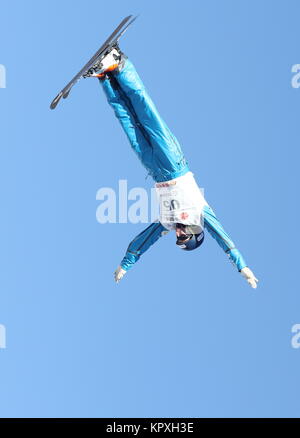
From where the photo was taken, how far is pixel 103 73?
8328mm

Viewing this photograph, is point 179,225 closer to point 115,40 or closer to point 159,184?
point 159,184

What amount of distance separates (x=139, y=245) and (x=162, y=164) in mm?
1094

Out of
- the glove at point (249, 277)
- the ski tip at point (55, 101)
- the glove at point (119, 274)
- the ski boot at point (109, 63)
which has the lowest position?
the glove at point (249, 277)

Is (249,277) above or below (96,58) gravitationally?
below

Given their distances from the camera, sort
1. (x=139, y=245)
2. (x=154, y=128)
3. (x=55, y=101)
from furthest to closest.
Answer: (x=139, y=245), (x=154, y=128), (x=55, y=101)

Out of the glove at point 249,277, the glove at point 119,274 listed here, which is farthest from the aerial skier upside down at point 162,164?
the glove at point 119,274

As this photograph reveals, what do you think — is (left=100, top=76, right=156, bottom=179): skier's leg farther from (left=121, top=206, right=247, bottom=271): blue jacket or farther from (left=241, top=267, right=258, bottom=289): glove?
(left=241, top=267, right=258, bottom=289): glove

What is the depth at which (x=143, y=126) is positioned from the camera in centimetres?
861

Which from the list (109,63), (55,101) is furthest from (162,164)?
(55,101)

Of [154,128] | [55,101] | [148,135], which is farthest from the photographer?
[148,135]

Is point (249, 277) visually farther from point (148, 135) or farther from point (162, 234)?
point (148, 135)

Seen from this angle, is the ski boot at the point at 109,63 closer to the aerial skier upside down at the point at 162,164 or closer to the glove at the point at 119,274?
the aerial skier upside down at the point at 162,164

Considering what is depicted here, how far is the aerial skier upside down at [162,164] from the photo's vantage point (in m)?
8.36

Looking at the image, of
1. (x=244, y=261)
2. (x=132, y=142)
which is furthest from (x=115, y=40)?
(x=244, y=261)
